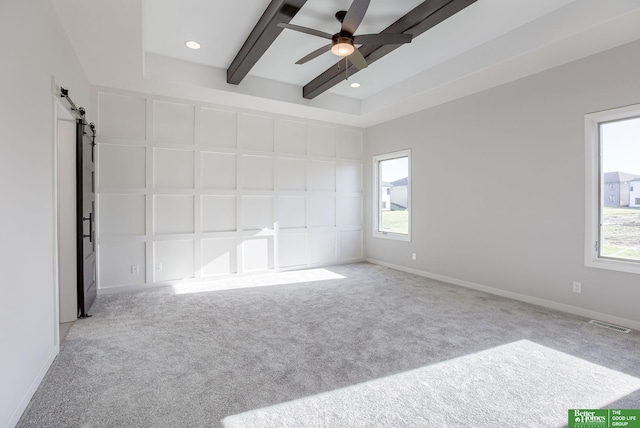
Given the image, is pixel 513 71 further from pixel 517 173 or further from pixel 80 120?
pixel 80 120

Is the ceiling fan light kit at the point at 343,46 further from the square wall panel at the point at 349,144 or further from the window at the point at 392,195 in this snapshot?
the square wall panel at the point at 349,144

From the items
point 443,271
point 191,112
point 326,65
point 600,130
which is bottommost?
point 443,271

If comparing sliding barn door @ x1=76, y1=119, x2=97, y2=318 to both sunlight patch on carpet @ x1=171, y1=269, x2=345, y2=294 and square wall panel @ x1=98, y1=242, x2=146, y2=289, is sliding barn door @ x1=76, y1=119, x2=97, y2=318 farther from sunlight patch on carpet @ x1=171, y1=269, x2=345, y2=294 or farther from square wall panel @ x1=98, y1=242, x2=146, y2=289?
sunlight patch on carpet @ x1=171, y1=269, x2=345, y2=294

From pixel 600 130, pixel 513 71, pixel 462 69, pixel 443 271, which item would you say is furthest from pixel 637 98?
pixel 443 271

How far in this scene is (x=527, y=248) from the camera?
405 cm

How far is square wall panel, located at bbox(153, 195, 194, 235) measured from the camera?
4.77m

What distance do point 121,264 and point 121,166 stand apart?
56.4 inches

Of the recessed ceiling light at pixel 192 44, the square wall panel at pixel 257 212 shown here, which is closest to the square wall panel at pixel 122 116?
the recessed ceiling light at pixel 192 44

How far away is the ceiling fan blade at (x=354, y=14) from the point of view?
2532mm

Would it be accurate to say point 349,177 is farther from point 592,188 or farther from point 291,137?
point 592,188

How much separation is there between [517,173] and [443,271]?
1.90 m

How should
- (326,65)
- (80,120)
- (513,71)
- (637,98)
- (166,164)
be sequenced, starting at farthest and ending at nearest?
1. (166,164)
2. (326,65)
3. (513,71)
4. (80,120)
5. (637,98)

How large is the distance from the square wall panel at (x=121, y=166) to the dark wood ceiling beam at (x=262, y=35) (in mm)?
1809

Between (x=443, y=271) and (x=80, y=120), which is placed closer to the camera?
(x=80, y=120)
